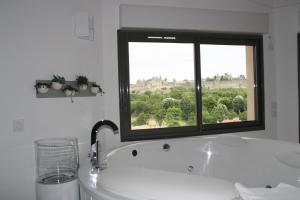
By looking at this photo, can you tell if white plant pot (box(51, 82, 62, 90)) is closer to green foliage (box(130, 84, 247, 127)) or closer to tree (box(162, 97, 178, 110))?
green foliage (box(130, 84, 247, 127))

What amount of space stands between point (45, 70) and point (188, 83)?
1.52m

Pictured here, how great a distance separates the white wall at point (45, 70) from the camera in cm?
200

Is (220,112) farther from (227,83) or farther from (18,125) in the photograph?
(18,125)

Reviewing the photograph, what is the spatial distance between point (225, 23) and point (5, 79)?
2.26m

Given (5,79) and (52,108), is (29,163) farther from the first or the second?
(5,79)

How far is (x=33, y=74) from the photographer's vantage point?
6.95ft

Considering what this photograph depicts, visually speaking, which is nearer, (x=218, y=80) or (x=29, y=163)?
(x=29, y=163)

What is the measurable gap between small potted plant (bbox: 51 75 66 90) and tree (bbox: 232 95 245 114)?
2026 mm

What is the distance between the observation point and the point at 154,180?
1175 millimetres

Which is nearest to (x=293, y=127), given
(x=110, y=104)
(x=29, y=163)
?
(x=110, y=104)

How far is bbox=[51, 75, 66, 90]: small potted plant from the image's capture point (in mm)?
2141

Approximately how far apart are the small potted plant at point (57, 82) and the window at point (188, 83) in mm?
624

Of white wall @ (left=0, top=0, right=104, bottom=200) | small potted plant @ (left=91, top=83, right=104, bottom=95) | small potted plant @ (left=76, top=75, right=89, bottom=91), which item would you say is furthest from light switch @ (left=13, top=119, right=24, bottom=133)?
small potted plant @ (left=91, top=83, right=104, bottom=95)

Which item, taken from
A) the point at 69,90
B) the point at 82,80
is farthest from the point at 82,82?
the point at 69,90
